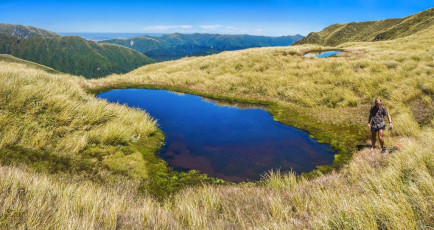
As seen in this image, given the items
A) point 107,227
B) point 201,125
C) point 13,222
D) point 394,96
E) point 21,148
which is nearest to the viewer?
point 13,222

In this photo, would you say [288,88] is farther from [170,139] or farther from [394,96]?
[170,139]

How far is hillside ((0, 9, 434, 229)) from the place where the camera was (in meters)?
3.92

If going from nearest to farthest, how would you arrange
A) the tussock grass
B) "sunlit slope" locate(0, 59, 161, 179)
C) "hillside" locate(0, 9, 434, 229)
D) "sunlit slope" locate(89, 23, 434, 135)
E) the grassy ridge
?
1. the tussock grass
2. "hillside" locate(0, 9, 434, 229)
3. "sunlit slope" locate(0, 59, 161, 179)
4. the grassy ridge
5. "sunlit slope" locate(89, 23, 434, 135)

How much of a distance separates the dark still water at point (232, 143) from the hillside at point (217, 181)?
70 cm

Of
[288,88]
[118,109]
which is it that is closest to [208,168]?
[118,109]

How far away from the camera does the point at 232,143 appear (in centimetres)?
1138

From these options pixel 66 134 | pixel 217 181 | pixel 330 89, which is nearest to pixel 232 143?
pixel 217 181

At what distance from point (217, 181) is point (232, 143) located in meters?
3.50

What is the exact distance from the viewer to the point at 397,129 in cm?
1137

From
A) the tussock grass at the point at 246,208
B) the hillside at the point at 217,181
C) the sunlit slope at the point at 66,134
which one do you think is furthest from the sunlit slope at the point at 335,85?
the sunlit slope at the point at 66,134

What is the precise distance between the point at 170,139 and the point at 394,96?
15.5 m

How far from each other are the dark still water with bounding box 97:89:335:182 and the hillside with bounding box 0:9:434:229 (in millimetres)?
698

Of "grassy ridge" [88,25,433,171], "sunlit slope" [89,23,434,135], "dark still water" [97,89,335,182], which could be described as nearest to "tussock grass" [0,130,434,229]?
"dark still water" [97,89,335,182]

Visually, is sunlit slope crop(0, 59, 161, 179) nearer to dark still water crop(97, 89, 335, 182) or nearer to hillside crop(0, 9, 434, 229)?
hillside crop(0, 9, 434, 229)
